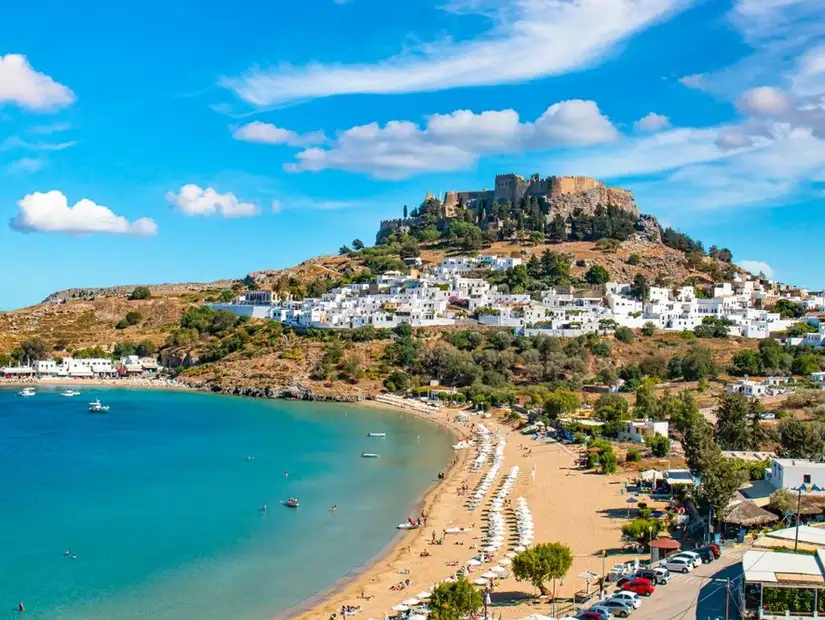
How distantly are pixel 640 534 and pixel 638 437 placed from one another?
15527mm

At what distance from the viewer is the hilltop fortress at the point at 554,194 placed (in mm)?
100062

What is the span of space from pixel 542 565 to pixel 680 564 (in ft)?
10.6

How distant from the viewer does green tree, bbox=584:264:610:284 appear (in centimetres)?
Answer: 7950

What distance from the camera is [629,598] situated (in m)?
17.0

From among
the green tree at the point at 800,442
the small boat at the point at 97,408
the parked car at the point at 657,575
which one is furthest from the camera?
the small boat at the point at 97,408

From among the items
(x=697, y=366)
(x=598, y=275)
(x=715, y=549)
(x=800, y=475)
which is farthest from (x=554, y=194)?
(x=715, y=549)

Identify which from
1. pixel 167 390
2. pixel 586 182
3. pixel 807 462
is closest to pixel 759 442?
pixel 807 462

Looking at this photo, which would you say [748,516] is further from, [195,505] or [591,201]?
[591,201]

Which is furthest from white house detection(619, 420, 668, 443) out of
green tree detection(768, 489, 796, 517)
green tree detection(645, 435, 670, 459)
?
green tree detection(768, 489, 796, 517)

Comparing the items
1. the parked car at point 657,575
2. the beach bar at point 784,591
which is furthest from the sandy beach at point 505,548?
the beach bar at point 784,591

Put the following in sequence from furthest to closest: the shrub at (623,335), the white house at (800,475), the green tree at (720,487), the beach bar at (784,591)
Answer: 1. the shrub at (623,335)
2. the white house at (800,475)
3. the green tree at (720,487)
4. the beach bar at (784,591)

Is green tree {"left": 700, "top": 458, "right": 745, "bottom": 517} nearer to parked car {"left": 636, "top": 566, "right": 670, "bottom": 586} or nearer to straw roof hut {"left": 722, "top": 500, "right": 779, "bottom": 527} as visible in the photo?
straw roof hut {"left": 722, "top": 500, "right": 779, "bottom": 527}

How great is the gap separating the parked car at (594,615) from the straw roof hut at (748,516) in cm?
738

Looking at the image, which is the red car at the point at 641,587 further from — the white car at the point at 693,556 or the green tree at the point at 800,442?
the green tree at the point at 800,442
